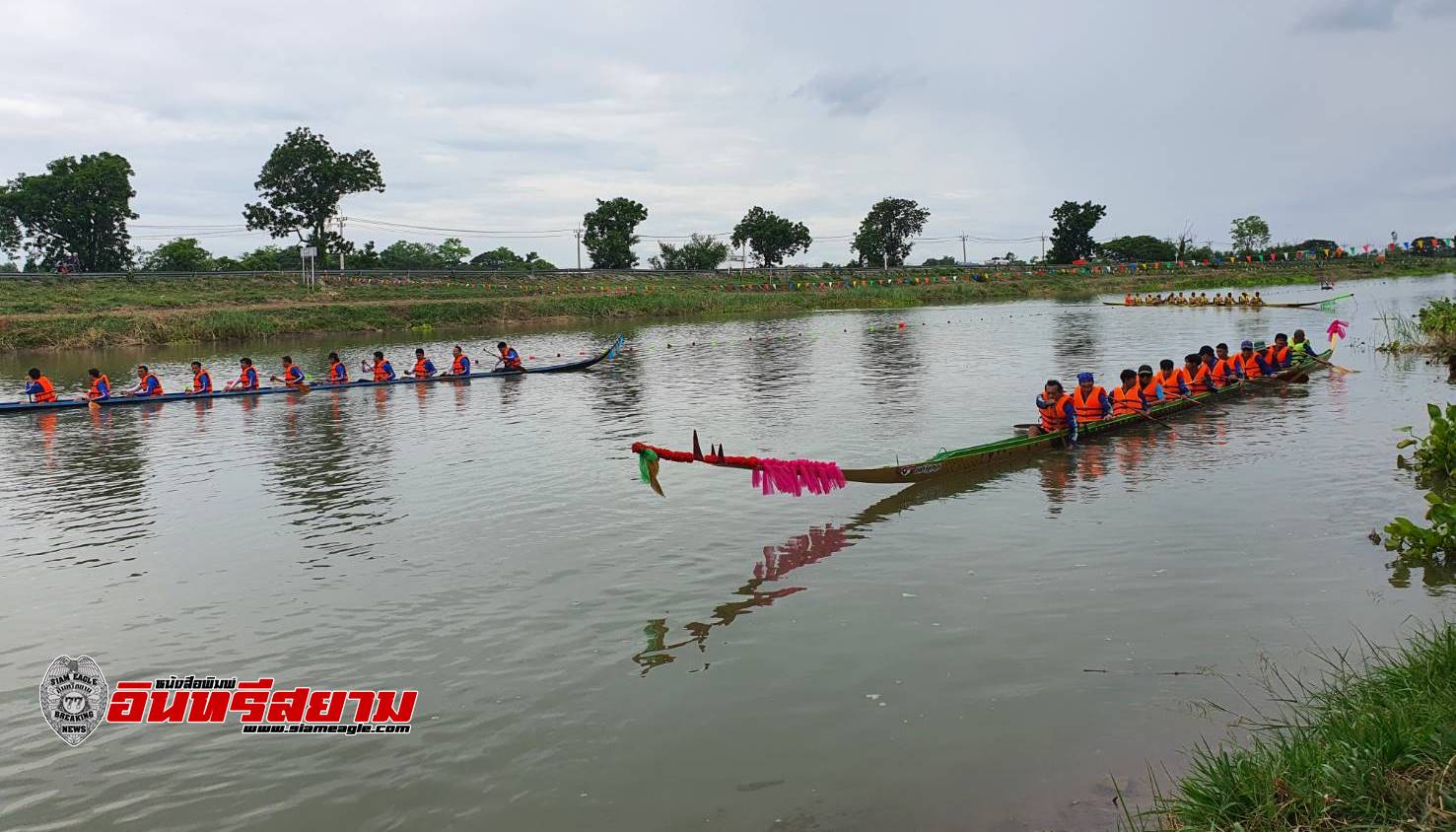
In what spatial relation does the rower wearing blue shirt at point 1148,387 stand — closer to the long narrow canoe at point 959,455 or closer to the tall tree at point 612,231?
the long narrow canoe at point 959,455

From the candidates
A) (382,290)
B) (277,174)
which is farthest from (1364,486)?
(277,174)

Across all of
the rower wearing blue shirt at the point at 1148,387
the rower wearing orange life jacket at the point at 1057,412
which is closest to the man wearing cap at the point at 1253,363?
the rower wearing blue shirt at the point at 1148,387

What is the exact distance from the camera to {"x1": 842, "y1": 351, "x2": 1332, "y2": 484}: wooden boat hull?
40.8 ft

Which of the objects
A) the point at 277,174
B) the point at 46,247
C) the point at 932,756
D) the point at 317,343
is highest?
the point at 277,174

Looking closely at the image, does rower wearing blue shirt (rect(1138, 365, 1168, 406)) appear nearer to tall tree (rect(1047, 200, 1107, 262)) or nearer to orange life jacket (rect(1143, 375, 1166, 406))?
orange life jacket (rect(1143, 375, 1166, 406))

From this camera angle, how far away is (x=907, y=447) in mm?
17250

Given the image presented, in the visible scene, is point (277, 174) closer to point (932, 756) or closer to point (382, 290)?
point (382, 290)

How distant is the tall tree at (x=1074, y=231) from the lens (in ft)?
353

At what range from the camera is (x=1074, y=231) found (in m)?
109

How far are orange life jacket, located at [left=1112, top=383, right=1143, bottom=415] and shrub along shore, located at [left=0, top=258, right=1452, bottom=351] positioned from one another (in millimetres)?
45907

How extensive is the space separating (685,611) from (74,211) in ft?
244

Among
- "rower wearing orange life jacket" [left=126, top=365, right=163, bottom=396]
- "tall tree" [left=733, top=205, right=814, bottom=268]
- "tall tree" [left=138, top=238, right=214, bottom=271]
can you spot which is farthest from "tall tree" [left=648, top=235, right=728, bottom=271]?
"rower wearing orange life jacket" [left=126, top=365, right=163, bottom=396]

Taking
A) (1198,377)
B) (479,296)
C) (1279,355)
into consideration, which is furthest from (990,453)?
(479,296)

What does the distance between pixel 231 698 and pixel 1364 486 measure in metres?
13.5
